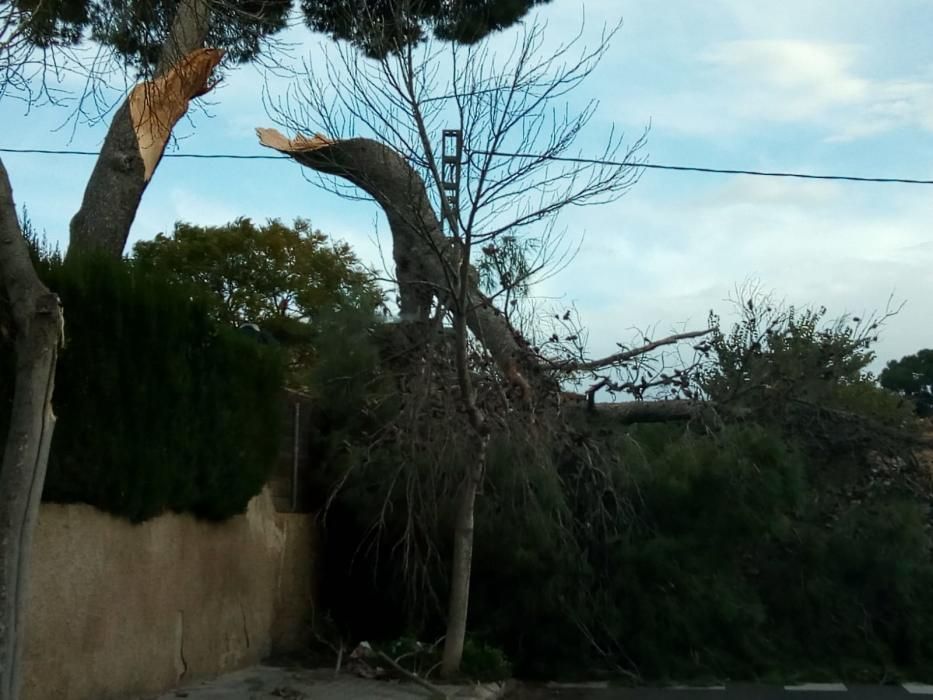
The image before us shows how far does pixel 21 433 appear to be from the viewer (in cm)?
589

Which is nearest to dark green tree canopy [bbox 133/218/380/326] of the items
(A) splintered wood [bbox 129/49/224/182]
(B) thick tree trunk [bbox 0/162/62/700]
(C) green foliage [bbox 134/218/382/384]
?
(C) green foliage [bbox 134/218/382/384]

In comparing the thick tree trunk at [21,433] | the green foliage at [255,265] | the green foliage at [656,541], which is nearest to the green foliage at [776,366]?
the green foliage at [656,541]

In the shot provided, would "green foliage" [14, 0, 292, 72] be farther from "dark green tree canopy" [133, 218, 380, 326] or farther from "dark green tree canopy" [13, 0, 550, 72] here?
"dark green tree canopy" [133, 218, 380, 326]

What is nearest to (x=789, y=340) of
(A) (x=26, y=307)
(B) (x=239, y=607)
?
(B) (x=239, y=607)

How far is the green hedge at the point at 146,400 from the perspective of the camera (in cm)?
771

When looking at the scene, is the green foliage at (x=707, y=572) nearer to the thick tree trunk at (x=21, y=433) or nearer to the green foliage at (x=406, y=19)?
the green foliage at (x=406, y=19)

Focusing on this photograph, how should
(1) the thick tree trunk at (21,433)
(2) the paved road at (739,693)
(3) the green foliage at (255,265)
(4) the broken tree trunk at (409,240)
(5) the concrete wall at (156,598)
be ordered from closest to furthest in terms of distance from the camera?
(1) the thick tree trunk at (21,433) < (5) the concrete wall at (156,598) < (4) the broken tree trunk at (409,240) < (2) the paved road at (739,693) < (3) the green foliage at (255,265)

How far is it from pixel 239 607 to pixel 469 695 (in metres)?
2.28

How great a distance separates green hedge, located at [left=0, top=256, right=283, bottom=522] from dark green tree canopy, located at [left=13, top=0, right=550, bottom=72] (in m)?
1.86

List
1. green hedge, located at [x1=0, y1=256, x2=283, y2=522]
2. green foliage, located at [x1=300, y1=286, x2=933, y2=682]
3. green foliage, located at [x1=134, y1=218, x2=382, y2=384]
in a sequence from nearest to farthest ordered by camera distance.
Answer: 1. green hedge, located at [x1=0, y1=256, x2=283, y2=522]
2. green foliage, located at [x1=300, y1=286, x2=933, y2=682]
3. green foliage, located at [x1=134, y1=218, x2=382, y2=384]

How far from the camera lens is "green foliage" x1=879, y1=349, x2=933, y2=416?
33000 mm

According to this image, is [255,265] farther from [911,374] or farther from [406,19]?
[406,19]

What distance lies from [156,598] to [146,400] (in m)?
1.61

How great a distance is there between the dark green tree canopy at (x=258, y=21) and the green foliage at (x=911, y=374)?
75.8 feet
